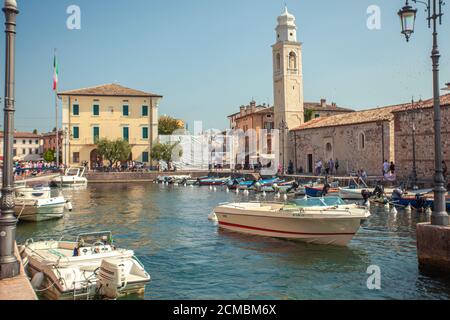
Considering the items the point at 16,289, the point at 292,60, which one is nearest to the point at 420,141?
the point at 292,60

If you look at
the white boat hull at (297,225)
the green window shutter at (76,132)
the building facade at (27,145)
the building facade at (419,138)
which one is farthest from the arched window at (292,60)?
the building facade at (27,145)

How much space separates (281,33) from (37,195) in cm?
3536

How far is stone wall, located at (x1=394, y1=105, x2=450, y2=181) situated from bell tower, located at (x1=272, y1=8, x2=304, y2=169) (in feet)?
60.4

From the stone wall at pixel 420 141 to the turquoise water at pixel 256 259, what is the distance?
9678mm

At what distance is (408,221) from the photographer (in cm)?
2011

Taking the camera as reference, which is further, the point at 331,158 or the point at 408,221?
the point at 331,158

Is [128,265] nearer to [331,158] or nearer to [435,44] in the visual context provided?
[435,44]

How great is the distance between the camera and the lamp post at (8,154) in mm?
7520

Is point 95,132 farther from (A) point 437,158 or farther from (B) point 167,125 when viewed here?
(A) point 437,158

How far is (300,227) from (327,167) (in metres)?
26.8

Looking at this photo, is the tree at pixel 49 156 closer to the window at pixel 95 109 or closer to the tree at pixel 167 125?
the tree at pixel 167 125

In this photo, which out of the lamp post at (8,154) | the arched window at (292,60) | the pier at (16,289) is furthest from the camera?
the arched window at (292,60)
